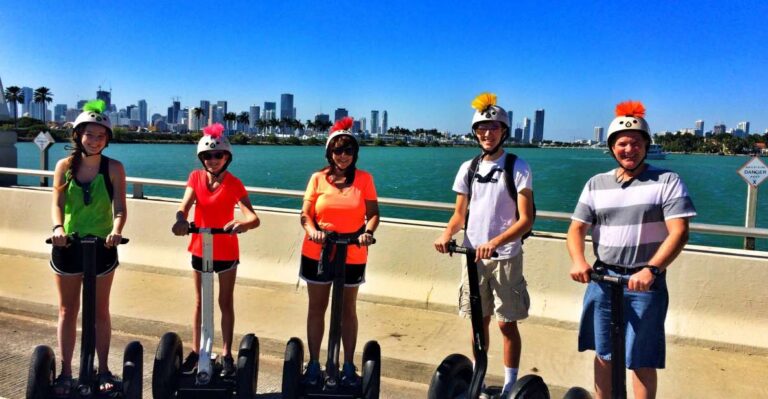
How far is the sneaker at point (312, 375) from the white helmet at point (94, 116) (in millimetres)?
2126

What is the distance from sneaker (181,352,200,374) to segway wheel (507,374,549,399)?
2165mm

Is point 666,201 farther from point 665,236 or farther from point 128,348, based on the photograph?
point 128,348

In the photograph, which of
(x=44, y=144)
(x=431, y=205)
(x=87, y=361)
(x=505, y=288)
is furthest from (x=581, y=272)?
(x=44, y=144)

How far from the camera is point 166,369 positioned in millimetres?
3895

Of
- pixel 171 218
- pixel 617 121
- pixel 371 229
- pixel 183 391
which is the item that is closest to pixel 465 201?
pixel 371 229

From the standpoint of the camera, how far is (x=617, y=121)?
3.26m

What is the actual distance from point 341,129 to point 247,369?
172 cm

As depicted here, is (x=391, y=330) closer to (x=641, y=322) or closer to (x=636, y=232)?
(x=641, y=322)

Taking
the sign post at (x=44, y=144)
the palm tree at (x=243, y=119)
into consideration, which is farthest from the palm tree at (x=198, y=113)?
the sign post at (x=44, y=144)

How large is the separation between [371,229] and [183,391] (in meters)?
1.62

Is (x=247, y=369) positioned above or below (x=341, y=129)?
below

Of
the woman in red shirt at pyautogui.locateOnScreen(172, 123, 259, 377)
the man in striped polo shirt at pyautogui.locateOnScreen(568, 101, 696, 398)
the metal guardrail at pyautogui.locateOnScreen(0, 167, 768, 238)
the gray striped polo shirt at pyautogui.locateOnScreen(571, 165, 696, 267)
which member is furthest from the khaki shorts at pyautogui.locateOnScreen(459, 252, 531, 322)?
the metal guardrail at pyautogui.locateOnScreen(0, 167, 768, 238)

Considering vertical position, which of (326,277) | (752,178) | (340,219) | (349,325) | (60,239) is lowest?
(349,325)

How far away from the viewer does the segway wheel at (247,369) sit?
3895mm
